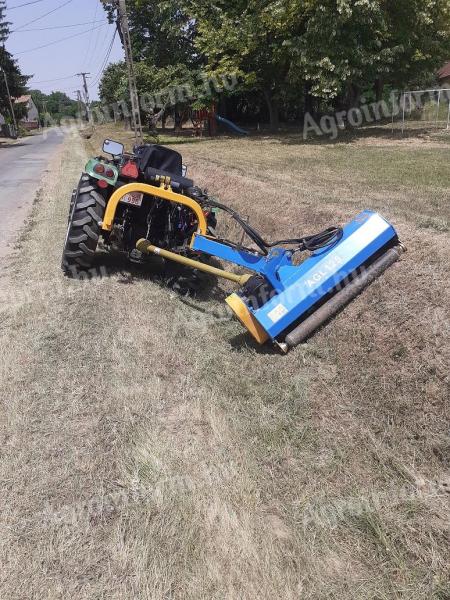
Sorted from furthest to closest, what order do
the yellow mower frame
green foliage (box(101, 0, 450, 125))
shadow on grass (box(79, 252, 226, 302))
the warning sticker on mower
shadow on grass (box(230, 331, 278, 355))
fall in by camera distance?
green foliage (box(101, 0, 450, 125)) → shadow on grass (box(79, 252, 226, 302)) → the yellow mower frame → shadow on grass (box(230, 331, 278, 355)) → the warning sticker on mower

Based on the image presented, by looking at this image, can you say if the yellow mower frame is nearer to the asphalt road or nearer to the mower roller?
the mower roller

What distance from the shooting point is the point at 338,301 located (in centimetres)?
391

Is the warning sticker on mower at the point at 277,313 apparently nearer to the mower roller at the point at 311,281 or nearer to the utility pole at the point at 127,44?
the mower roller at the point at 311,281

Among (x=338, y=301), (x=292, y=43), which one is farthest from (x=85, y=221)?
(x=292, y=43)

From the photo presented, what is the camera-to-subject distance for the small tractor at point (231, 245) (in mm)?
3863

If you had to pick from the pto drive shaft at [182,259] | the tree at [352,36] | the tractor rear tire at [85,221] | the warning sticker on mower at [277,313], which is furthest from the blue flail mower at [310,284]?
the tree at [352,36]

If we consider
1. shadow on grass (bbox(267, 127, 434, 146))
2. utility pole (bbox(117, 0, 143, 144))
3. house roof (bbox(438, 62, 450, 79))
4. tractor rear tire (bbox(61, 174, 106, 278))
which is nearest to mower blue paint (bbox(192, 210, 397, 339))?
tractor rear tire (bbox(61, 174, 106, 278))

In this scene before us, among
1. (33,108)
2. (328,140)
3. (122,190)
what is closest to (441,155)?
(328,140)

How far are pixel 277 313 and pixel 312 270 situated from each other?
0.45 m

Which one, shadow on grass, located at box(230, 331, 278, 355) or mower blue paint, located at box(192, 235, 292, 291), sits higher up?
mower blue paint, located at box(192, 235, 292, 291)

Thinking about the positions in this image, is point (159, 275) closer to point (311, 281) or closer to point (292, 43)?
point (311, 281)

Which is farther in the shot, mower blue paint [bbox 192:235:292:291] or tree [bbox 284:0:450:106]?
tree [bbox 284:0:450:106]

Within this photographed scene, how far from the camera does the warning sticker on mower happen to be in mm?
3783

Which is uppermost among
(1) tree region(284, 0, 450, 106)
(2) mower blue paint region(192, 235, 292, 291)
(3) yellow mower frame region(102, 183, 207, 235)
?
(1) tree region(284, 0, 450, 106)
